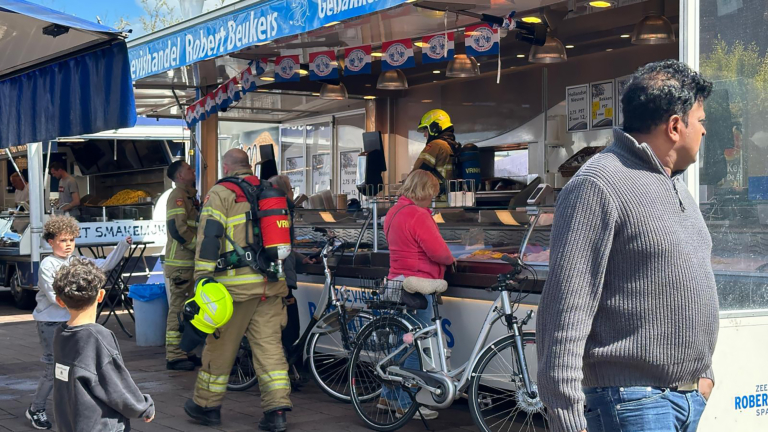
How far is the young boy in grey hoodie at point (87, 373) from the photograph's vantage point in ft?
11.6

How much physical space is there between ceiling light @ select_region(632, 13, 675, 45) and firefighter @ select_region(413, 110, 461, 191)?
7.89ft

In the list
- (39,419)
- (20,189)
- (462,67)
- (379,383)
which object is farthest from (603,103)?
(20,189)

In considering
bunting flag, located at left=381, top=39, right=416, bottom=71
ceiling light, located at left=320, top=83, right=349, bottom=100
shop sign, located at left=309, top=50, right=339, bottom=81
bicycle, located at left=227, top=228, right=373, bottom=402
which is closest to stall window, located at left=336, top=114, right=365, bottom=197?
ceiling light, located at left=320, top=83, right=349, bottom=100

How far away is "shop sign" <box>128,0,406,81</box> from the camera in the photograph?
638 cm

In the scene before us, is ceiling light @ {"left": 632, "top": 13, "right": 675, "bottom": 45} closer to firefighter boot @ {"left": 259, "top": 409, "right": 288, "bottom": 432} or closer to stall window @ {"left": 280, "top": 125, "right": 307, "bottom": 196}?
firefighter boot @ {"left": 259, "top": 409, "right": 288, "bottom": 432}

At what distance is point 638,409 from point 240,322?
4212 mm

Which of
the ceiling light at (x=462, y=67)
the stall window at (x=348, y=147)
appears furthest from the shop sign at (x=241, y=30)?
the stall window at (x=348, y=147)

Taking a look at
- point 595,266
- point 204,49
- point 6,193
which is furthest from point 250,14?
point 6,193

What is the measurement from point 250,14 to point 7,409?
3.73 metres

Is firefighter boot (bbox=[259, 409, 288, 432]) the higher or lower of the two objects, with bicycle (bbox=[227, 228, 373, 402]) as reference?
lower

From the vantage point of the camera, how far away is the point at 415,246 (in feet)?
20.6

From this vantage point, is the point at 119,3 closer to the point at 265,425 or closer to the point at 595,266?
the point at 265,425

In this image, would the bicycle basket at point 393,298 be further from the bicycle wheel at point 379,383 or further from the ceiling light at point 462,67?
the ceiling light at point 462,67

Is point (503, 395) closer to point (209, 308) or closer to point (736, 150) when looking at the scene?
point (209, 308)
